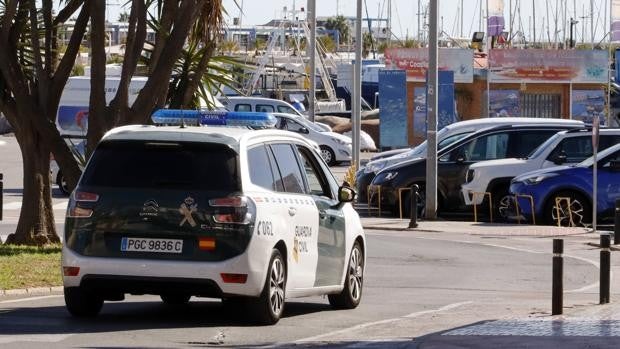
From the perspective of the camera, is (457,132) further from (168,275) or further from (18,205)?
(168,275)

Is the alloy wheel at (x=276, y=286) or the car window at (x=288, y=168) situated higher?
the car window at (x=288, y=168)

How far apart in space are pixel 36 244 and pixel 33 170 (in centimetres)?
101

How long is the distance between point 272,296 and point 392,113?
126 ft

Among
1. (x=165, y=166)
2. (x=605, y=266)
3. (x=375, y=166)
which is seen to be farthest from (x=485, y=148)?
(x=165, y=166)

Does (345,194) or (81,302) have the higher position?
(345,194)

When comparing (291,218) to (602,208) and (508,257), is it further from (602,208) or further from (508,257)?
(602,208)

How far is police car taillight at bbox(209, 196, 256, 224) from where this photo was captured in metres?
11.7

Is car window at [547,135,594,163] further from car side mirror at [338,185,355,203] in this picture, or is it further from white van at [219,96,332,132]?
white van at [219,96,332,132]

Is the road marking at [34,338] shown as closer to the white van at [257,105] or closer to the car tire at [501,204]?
the car tire at [501,204]

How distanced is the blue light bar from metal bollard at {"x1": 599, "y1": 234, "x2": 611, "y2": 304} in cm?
352

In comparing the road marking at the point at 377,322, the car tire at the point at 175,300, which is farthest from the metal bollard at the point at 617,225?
the car tire at the point at 175,300

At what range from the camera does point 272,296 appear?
12.2m

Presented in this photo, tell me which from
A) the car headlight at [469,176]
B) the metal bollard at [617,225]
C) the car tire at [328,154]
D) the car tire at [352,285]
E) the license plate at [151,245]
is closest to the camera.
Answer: the license plate at [151,245]

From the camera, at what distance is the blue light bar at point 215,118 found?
14.0 meters
